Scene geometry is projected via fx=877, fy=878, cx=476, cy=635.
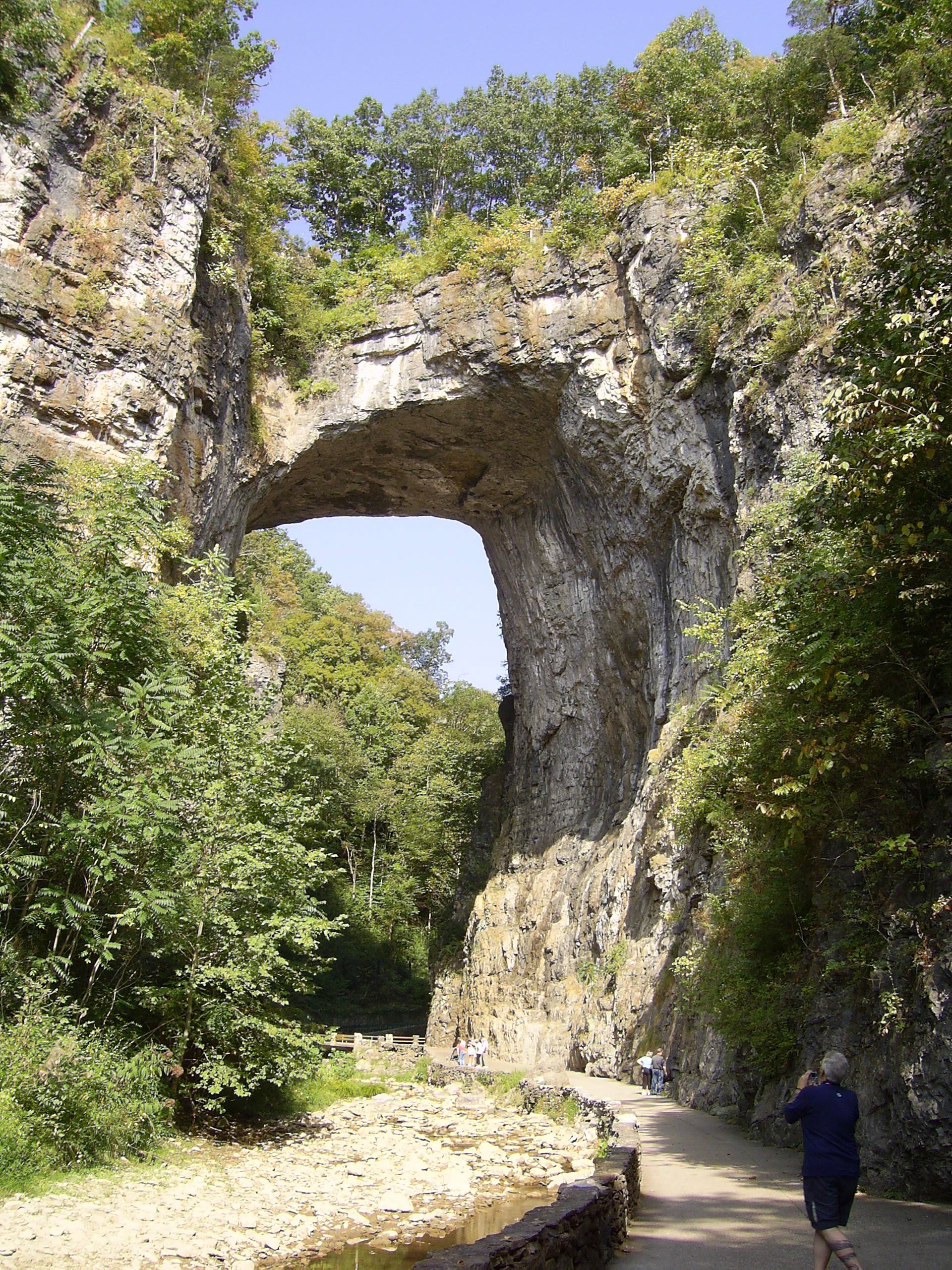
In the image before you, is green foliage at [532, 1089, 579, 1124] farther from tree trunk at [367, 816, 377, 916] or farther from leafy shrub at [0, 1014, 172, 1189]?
tree trunk at [367, 816, 377, 916]

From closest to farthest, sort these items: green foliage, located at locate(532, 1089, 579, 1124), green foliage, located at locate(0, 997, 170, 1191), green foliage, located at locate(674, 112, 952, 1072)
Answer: green foliage, located at locate(674, 112, 952, 1072) < green foliage, located at locate(0, 997, 170, 1191) < green foliage, located at locate(532, 1089, 579, 1124)

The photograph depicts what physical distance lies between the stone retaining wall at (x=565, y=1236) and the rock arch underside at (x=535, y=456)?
4.51m

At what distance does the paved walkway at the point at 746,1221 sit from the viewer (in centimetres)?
490

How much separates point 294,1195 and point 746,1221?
207 inches

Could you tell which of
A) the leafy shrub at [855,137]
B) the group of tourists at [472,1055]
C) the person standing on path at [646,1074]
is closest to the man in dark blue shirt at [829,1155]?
the person standing on path at [646,1074]

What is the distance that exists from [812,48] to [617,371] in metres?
8.23

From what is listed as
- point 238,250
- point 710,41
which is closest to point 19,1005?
point 238,250

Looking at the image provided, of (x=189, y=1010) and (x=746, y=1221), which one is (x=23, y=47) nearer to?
(x=189, y=1010)

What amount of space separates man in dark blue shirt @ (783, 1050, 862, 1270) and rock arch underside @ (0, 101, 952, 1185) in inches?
230

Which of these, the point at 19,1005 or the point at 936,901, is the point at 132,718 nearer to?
the point at 19,1005

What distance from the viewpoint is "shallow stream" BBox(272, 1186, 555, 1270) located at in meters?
7.25

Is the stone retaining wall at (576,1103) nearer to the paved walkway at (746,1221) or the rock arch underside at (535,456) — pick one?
the paved walkway at (746,1221)

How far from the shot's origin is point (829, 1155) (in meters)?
4.30

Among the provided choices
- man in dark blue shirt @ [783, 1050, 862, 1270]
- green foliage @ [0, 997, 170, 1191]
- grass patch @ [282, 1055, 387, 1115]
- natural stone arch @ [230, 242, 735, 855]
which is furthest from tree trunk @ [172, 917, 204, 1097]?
natural stone arch @ [230, 242, 735, 855]
